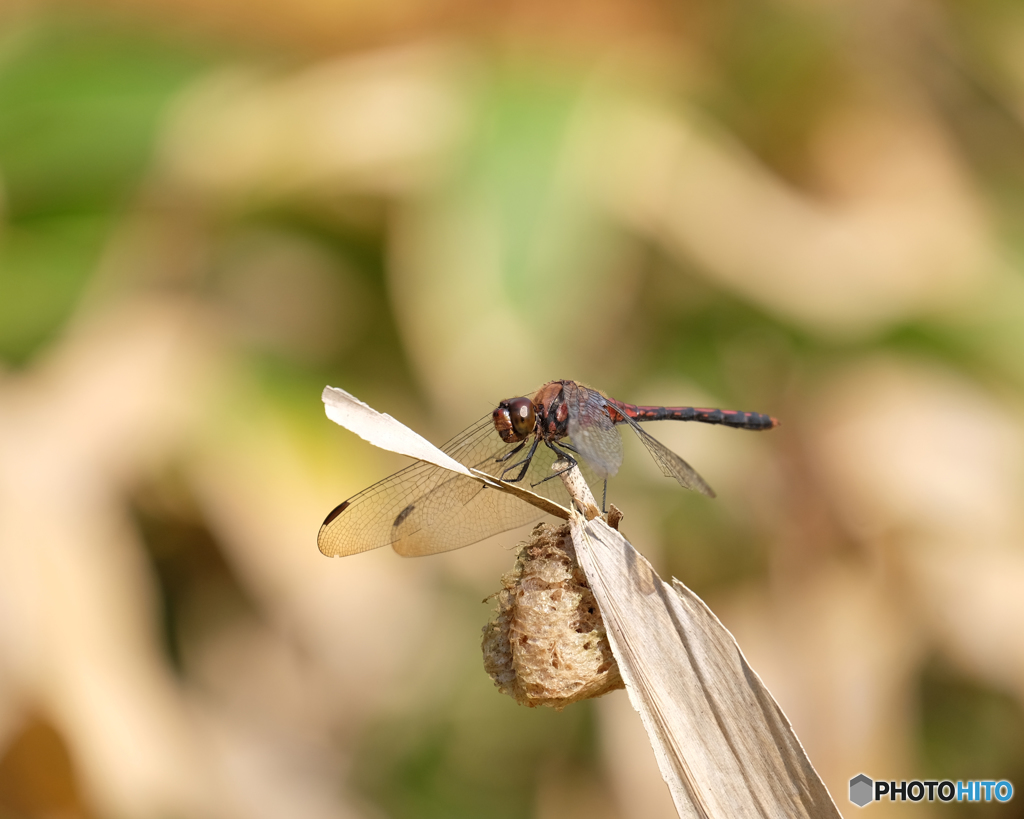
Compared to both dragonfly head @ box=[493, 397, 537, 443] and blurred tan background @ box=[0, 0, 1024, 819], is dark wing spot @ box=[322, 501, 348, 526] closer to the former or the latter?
dragonfly head @ box=[493, 397, 537, 443]

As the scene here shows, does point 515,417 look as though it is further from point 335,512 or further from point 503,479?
point 335,512

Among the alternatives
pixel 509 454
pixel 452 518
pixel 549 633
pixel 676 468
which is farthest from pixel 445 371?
pixel 549 633

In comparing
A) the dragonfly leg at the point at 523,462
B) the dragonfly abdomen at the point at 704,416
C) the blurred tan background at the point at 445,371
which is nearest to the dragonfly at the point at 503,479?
the dragonfly leg at the point at 523,462

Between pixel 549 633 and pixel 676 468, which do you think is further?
pixel 676 468

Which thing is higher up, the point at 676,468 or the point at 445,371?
the point at 445,371

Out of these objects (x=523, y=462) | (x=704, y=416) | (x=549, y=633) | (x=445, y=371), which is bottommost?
(x=549, y=633)

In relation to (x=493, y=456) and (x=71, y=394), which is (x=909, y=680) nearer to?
(x=493, y=456)

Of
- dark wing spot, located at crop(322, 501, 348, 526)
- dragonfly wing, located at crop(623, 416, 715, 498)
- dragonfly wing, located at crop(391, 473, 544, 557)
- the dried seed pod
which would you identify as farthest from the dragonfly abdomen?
the dried seed pod

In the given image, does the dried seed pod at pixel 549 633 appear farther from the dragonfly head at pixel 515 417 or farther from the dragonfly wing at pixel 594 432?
the dragonfly head at pixel 515 417
